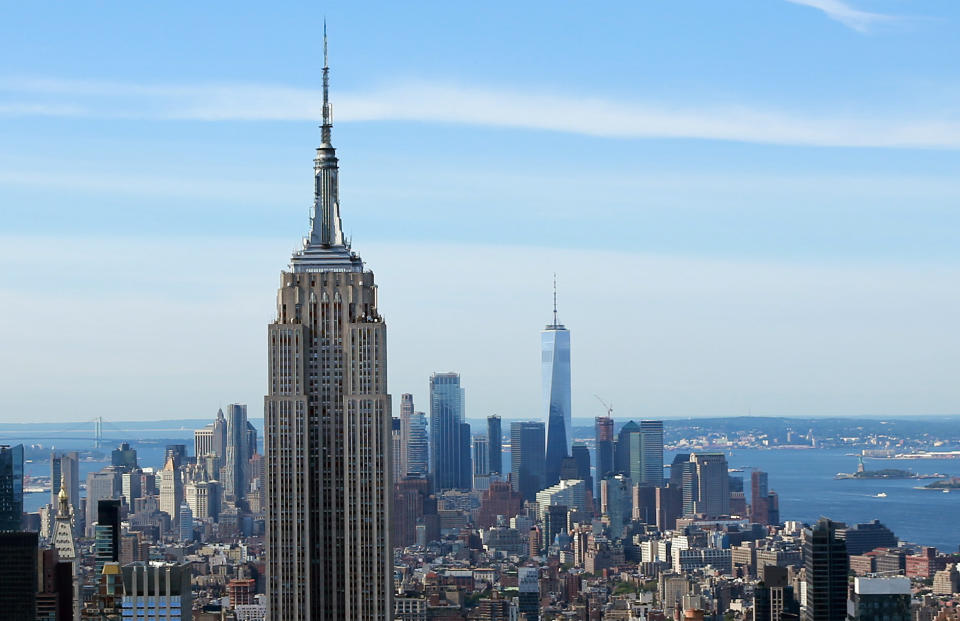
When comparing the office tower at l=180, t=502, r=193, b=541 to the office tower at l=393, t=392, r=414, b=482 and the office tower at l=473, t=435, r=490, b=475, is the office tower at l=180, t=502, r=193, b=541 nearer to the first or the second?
the office tower at l=393, t=392, r=414, b=482

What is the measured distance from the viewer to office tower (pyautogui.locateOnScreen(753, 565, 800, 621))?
5359cm

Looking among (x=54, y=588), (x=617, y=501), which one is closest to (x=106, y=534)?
(x=54, y=588)

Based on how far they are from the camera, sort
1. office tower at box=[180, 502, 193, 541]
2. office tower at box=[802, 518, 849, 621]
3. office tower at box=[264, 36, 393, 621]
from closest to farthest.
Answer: office tower at box=[264, 36, 393, 621], office tower at box=[802, 518, 849, 621], office tower at box=[180, 502, 193, 541]

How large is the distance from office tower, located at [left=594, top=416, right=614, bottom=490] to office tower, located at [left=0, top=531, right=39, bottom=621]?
3222 inches

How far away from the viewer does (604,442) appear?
429 ft

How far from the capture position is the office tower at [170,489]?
3629 inches

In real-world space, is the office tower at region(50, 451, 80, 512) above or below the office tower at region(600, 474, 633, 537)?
above

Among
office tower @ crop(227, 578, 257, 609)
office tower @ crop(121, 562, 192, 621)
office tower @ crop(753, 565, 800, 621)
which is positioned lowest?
office tower @ crop(753, 565, 800, 621)

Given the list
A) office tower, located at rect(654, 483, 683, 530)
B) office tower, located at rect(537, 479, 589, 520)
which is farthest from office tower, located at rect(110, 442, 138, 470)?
office tower, located at rect(654, 483, 683, 530)

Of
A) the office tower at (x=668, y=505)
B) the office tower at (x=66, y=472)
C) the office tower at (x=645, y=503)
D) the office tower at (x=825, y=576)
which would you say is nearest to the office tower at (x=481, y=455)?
the office tower at (x=645, y=503)

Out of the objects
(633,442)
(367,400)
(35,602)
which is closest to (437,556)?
(35,602)

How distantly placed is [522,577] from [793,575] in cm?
1678

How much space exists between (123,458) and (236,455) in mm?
13350

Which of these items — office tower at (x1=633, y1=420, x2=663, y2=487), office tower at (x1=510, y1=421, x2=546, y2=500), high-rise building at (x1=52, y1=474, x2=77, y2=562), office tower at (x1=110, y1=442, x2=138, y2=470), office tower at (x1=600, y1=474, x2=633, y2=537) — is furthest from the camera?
office tower at (x1=510, y1=421, x2=546, y2=500)
